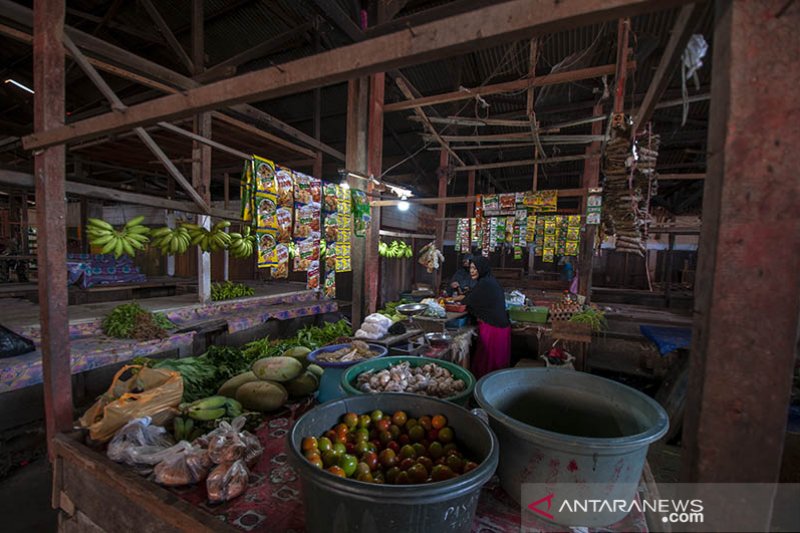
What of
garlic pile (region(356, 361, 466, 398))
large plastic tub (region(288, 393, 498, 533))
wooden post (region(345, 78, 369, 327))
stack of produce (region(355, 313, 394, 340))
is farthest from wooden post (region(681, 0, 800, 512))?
wooden post (region(345, 78, 369, 327))

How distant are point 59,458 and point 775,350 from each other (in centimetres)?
421

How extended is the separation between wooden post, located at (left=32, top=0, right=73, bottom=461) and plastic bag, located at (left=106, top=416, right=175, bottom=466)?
793 mm

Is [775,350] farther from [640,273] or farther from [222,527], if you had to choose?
[640,273]

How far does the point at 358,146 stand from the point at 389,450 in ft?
15.8

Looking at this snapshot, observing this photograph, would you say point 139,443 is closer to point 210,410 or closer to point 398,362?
point 210,410

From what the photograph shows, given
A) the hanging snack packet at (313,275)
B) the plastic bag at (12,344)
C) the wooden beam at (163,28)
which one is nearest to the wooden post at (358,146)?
the hanging snack packet at (313,275)

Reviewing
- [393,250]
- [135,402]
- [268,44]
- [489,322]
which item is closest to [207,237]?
[135,402]

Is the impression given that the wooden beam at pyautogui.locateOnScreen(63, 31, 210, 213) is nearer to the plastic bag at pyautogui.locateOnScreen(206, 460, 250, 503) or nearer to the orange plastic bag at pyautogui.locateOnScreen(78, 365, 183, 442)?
the orange plastic bag at pyautogui.locateOnScreen(78, 365, 183, 442)

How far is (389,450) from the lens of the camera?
5.58 feet

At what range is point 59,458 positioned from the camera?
253 centimetres

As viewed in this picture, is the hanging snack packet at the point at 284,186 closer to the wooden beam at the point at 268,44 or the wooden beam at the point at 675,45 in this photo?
the wooden beam at the point at 268,44

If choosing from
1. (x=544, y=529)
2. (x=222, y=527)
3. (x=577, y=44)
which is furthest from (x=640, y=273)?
(x=222, y=527)

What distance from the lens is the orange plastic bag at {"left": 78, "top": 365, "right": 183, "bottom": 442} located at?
231cm

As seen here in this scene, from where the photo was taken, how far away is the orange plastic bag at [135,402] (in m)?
2.31
